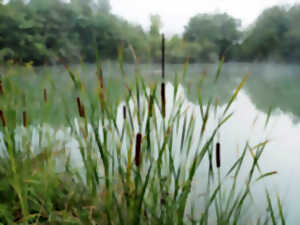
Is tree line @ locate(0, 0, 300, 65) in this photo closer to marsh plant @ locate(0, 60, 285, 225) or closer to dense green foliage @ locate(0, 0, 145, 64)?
dense green foliage @ locate(0, 0, 145, 64)

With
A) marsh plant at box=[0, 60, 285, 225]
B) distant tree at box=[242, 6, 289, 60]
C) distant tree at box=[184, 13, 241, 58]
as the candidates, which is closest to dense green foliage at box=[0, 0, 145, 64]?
distant tree at box=[184, 13, 241, 58]

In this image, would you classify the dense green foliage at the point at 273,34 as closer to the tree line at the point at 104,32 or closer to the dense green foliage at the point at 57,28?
the tree line at the point at 104,32

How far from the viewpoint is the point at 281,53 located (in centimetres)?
1656

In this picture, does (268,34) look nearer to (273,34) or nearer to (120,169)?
(273,34)

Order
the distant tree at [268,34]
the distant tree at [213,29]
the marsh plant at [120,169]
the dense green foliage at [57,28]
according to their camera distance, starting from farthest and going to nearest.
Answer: the distant tree at [213,29] → the distant tree at [268,34] → the dense green foliage at [57,28] → the marsh plant at [120,169]

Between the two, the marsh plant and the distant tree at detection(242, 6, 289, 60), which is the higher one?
the distant tree at detection(242, 6, 289, 60)

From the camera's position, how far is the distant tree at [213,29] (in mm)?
15555

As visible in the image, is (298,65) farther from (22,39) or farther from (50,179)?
(50,179)

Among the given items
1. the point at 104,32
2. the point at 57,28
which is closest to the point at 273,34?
the point at 104,32

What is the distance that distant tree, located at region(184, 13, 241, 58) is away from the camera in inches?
612

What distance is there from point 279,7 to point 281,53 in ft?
8.81

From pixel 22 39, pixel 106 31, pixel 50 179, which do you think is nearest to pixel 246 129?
pixel 50 179

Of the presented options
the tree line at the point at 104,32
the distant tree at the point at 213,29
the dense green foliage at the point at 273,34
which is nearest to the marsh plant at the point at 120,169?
the tree line at the point at 104,32

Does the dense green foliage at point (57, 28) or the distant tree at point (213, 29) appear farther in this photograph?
the distant tree at point (213, 29)
